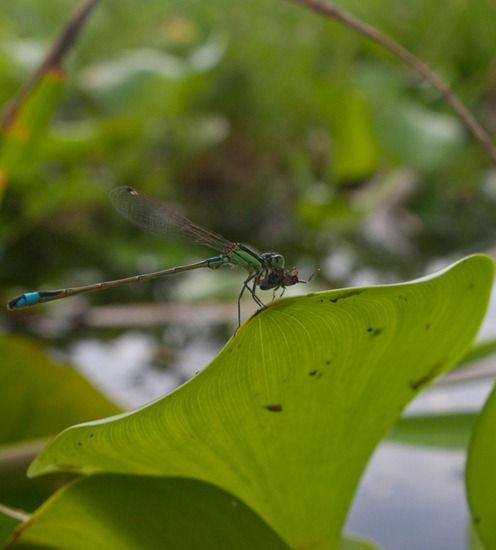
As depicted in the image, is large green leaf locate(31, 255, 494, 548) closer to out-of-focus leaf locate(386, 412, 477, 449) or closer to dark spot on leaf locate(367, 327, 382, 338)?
dark spot on leaf locate(367, 327, 382, 338)

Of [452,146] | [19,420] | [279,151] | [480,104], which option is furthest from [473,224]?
[19,420]

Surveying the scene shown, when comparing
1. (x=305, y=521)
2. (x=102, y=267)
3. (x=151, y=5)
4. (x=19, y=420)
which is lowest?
(x=305, y=521)

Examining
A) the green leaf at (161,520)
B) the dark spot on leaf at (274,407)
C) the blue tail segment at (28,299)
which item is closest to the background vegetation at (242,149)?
the blue tail segment at (28,299)

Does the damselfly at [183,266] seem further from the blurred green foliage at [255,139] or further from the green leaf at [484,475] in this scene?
the blurred green foliage at [255,139]

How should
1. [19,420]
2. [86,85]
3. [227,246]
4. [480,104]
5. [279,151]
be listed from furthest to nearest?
[480,104] < [279,151] < [86,85] < [227,246] < [19,420]

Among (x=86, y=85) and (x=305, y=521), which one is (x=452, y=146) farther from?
(x=305, y=521)
